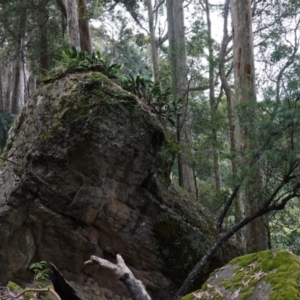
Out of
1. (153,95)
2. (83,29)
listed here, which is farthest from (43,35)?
(153,95)

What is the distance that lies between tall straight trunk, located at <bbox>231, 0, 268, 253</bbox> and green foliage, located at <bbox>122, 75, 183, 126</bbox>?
139cm

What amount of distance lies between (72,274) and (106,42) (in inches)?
750

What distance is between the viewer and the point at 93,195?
7445mm

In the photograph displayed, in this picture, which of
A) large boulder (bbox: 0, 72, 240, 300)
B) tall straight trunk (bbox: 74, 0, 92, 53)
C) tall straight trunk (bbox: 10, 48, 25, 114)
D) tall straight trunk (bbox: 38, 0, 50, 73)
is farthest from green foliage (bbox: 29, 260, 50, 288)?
tall straight trunk (bbox: 10, 48, 25, 114)

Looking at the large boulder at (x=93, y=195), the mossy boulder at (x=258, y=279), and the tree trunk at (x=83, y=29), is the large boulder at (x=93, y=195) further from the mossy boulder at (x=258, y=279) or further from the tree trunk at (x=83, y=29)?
the tree trunk at (x=83, y=29)

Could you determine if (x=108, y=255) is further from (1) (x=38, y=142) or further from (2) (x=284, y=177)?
(2) (x=284, y=177)

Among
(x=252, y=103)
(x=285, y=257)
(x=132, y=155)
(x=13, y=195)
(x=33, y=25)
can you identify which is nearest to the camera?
(x=285, y=257)

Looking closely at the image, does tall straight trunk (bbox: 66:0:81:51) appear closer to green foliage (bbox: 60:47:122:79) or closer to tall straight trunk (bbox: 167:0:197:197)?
green foliage (bbox: 60:47:122:79)

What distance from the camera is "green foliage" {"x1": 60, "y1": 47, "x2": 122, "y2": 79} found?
8.30 meters

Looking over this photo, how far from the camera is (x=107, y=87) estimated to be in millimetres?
Answer: 7793

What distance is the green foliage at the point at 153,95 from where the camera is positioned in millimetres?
8641

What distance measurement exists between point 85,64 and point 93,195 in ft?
8.46

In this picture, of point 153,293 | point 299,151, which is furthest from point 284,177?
point 153,293

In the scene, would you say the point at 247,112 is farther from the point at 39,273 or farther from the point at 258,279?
the point at 39,273
